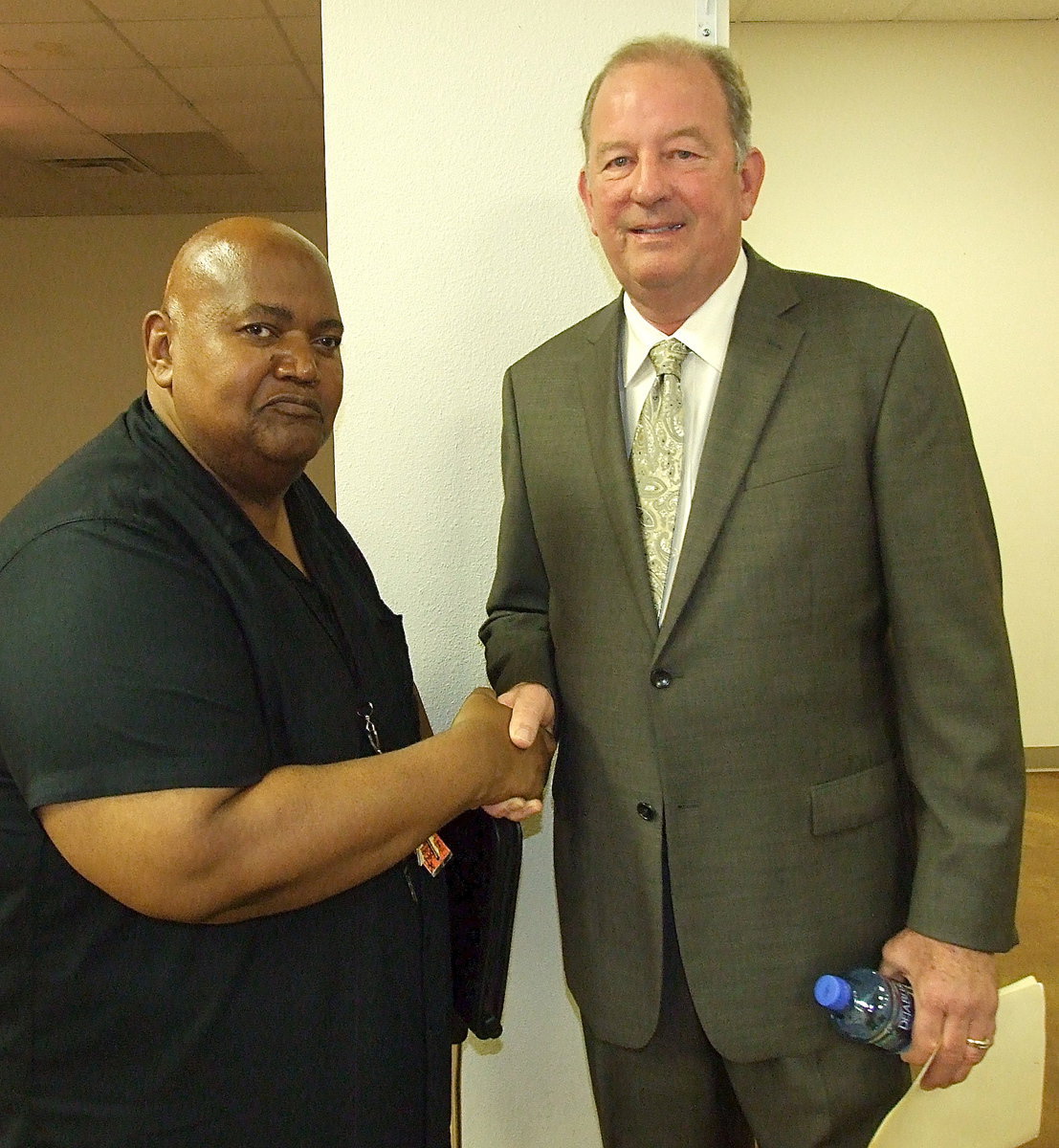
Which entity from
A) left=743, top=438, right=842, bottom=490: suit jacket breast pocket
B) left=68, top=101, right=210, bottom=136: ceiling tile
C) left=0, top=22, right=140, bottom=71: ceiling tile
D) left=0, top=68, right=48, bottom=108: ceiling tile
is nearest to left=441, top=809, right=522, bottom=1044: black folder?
left=743, top=438, right=842, bottom=490: suit jacket breast pocket

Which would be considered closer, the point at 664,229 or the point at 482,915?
the point at 664,229

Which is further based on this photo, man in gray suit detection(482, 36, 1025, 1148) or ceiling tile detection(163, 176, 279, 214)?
ceiling tile detection(163, 176, 279, 214)

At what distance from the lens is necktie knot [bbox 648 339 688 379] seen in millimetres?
1420

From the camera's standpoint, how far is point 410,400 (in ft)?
6.37

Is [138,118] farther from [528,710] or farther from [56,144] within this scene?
[528,710]

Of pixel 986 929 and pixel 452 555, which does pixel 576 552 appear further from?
pixel 986 929

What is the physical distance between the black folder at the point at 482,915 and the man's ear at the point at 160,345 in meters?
0.73

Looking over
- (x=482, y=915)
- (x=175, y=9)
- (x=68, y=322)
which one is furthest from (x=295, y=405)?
(x=68, y=322)

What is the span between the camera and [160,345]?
47.6 inches

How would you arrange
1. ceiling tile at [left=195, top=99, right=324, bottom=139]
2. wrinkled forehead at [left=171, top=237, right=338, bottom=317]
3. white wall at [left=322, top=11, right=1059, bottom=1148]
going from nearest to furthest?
wrinkled forehead at [left=171, top=237, right=338, bottom=317], white wall at [left=322, top=11, right=1059, bottom=1148], ceiling tile at [left=195, top=99, right=324, bottom=139]

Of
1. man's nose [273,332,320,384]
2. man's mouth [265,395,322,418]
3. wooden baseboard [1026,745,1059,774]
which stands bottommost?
wooden baseboard [1026,745,1059,774]

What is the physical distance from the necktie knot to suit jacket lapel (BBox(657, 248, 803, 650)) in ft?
0.23

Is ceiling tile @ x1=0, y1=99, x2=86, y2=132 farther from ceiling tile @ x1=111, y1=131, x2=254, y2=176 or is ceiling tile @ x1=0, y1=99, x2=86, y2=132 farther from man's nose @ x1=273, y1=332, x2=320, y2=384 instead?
man's nose @ x1=273, y1=332, x2=320, y2=384

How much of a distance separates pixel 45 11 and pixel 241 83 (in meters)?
1.23
